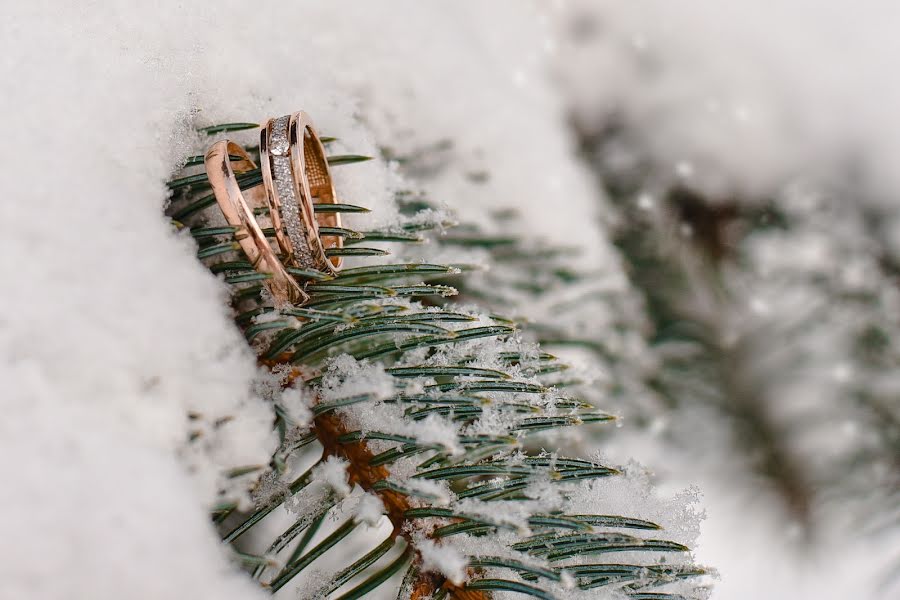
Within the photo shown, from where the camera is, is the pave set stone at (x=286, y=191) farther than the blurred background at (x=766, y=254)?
No

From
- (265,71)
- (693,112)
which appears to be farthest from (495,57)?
(265,71)

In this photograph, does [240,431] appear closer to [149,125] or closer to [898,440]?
[149,125]

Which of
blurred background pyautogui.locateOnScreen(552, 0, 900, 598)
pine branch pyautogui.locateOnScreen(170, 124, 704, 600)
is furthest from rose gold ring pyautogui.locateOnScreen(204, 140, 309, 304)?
blurred background pyautogui.locateOnScreen(552, 0, 900, 598)

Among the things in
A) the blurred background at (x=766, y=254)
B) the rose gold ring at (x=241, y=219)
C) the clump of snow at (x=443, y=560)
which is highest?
the blurred background at (x=766, y=254)

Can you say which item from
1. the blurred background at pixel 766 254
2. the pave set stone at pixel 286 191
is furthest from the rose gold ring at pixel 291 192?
the blurred background at pixel 766 254

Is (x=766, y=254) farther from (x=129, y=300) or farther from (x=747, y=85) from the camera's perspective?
(x=129, y=300)

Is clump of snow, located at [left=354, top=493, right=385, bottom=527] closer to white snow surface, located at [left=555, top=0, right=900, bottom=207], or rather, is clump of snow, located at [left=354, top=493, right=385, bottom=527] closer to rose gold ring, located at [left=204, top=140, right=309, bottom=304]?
rose gold ring, located at [left=204, top=140, right=309, bottom=304]

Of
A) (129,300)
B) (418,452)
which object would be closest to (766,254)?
(418,452)

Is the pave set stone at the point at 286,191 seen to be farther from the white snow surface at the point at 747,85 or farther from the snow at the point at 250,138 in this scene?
the white snow surface at the point at 747,85
